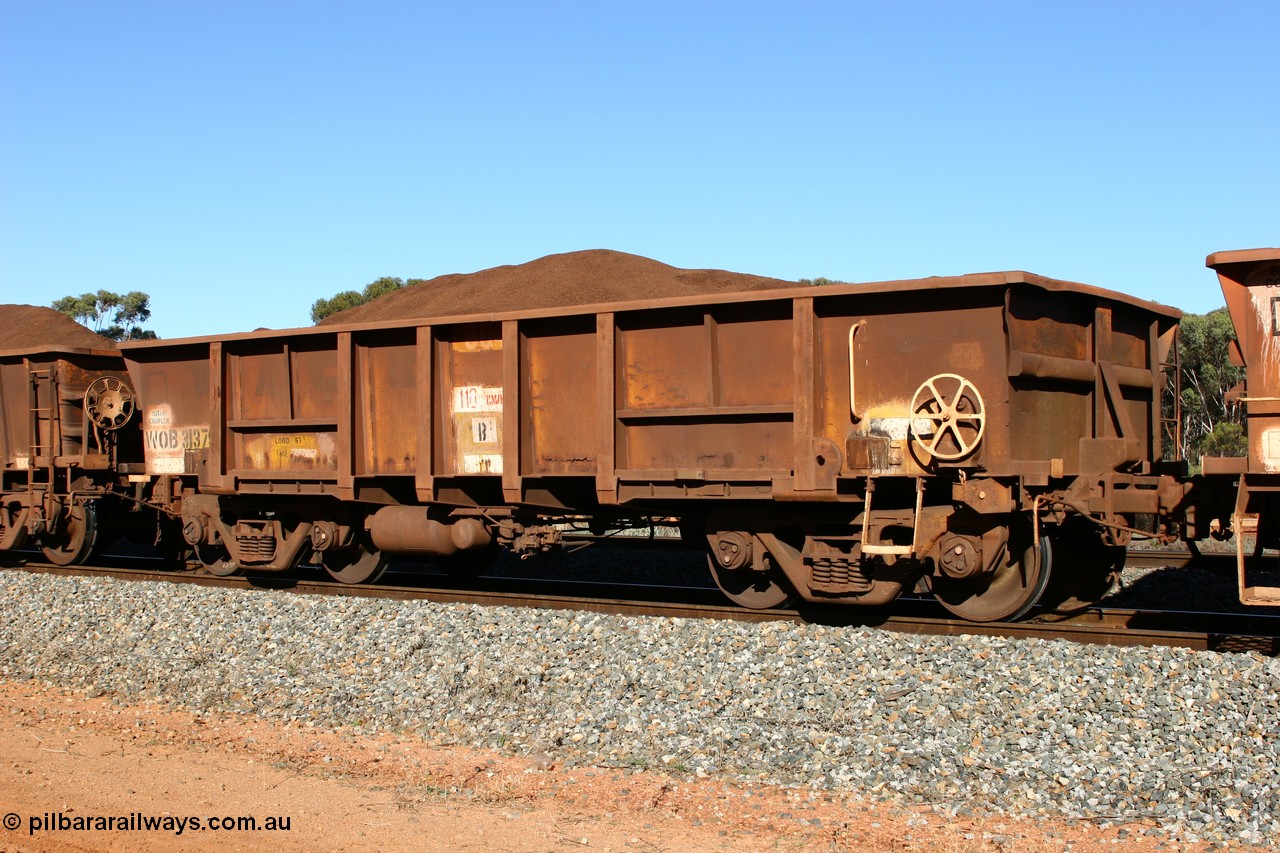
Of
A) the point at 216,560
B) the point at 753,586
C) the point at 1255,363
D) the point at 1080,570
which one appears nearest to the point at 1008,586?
the point at 1080,570

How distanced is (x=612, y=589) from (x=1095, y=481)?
17.1ft

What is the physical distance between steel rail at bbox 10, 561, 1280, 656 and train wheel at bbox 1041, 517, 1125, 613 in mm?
467

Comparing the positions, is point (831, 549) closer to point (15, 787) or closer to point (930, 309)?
point (930, 309)

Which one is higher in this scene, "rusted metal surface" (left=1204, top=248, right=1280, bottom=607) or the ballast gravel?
"rusted metal surface" (left=1204, top=248, right=1280, bottom=607)

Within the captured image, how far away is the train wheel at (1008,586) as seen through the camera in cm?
914

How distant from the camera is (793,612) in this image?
9.73 m

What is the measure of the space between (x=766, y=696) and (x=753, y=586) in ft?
9.69

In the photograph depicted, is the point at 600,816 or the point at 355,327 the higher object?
the point at 355,327

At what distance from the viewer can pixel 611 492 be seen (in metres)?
9.88

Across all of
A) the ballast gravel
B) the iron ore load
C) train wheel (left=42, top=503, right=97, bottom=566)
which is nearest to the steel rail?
the iron ore load

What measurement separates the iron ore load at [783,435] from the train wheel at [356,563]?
36mm

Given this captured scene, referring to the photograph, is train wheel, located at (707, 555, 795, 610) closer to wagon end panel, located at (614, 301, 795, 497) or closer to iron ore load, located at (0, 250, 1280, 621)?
iron ore load, located at (0, 250, 1280, 621)

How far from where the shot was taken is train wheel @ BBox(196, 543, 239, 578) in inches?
532

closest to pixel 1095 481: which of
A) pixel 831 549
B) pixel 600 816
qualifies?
pixel 831 549
